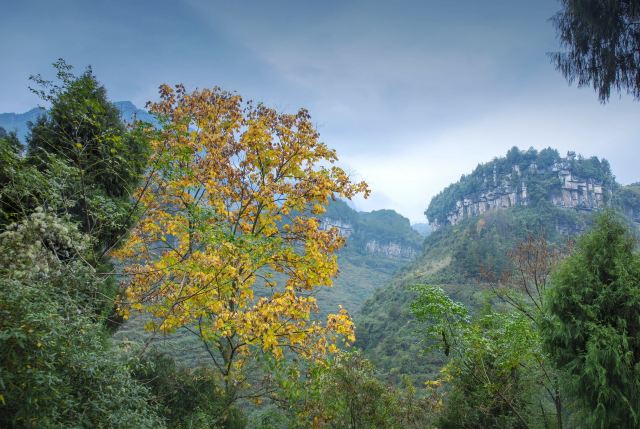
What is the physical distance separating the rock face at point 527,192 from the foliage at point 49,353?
16191 cm

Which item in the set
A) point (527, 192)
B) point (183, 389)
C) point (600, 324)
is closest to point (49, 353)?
point (183, 389)

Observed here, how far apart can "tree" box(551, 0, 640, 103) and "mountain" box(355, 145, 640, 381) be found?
151 ft

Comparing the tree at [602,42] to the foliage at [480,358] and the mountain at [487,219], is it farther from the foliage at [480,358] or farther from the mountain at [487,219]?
the mountain at [487,219]

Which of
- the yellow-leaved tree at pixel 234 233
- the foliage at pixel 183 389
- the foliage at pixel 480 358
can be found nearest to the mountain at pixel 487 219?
the foliage at pixel 480 358

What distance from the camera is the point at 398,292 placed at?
86312mm

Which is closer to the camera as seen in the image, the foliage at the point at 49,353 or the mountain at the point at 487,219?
the foliage at the point at 49,353

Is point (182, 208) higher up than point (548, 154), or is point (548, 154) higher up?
point (548, 154)

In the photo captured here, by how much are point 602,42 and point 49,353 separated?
8558mm

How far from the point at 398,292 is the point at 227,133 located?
279ft

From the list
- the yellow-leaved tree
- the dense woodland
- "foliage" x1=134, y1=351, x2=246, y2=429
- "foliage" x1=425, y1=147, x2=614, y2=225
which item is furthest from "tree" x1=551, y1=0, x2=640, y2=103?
"foliage" x1=425, y1=147, x2=614, y2=225

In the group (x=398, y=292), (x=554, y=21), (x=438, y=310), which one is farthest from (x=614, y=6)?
(x=398, y=292)

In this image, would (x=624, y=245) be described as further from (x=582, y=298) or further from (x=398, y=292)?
(x=398, y=292)

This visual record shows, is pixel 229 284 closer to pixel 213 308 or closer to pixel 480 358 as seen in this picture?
pixel 213 308

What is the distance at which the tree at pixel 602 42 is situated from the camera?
5.48 meters
